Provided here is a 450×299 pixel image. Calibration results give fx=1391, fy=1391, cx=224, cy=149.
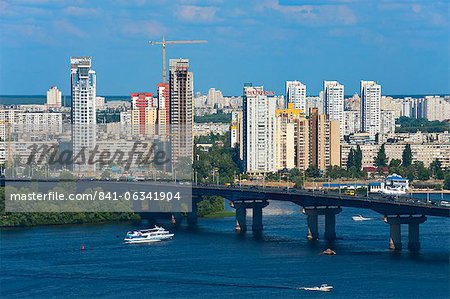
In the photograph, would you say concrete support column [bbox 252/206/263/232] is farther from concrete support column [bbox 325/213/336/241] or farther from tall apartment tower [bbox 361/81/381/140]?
tall apartment tower [bbox 361/81/381/140]

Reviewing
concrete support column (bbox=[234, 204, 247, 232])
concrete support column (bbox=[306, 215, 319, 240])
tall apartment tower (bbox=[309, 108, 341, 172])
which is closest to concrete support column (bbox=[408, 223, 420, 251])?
concrete support column (bbox=[306, 215, 319, 240])

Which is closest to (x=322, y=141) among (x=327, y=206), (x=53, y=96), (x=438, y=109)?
(x=327, y=206)

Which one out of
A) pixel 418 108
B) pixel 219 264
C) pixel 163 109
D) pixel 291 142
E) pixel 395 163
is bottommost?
pixel 219 264

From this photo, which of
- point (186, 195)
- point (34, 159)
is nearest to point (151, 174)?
point (34, 159)

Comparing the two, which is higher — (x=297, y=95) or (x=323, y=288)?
(x=297, y=95)

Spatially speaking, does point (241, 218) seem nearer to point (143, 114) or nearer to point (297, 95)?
point (143, 114)

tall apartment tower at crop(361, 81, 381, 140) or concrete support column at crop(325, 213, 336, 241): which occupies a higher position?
tall apartment tower at crop(361, 81, 381, 140)

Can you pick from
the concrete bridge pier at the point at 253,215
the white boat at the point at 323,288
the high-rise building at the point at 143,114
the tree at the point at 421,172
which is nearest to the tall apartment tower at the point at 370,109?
the high-rise building at the point at 143,114

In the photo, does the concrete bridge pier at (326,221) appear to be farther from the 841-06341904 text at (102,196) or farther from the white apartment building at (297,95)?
the white apartment building at (297,95)
